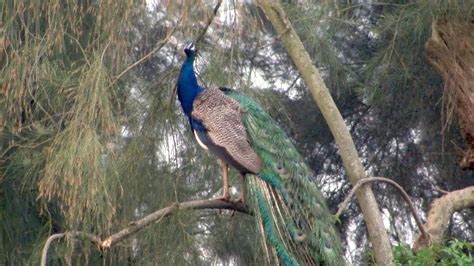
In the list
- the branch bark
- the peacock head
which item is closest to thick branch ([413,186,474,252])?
the branch bark

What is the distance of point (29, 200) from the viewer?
17.6 ft

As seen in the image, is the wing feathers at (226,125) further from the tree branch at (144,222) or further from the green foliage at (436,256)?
the green foliage at (436,256)

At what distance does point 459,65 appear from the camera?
16.6 ft

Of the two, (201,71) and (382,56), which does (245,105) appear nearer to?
(201,71)

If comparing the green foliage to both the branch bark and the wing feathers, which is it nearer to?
the branch bark

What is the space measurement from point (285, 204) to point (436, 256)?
63 centimetres

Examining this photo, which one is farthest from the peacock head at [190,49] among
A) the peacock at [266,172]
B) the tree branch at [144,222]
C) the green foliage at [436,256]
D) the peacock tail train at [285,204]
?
the green foliage at [436,256]

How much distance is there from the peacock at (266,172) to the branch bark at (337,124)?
22 centimetres

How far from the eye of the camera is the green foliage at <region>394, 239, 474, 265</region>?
13.2 ft

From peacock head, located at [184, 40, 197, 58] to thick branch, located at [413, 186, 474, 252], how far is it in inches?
49.5

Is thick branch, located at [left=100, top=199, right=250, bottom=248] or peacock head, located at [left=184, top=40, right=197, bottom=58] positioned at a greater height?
peacock head, located at [left=184, top=40, right=197, bottom=58]

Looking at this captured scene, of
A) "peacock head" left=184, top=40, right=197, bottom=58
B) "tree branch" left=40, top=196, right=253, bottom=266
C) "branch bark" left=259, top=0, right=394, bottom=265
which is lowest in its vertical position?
"tree branch" left=40, top=196, right=253, bottom=266

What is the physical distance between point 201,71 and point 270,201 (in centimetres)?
98

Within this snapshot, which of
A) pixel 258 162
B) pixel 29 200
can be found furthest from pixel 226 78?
pixel 29 200
